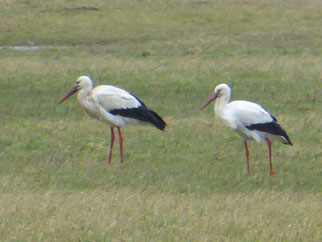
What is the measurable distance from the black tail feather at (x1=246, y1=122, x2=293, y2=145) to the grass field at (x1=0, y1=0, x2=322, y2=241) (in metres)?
0.34

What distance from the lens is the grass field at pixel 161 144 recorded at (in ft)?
18.8

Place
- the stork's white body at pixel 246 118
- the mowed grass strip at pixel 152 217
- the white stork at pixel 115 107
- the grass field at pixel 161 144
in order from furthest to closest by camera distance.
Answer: the white stork at pixel 115 107
the stork's white body at pixel 246 118
the grass field at pixel 161 144
the mowed grass strip at pixel 152 217

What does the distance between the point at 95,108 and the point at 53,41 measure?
11809 millimetres

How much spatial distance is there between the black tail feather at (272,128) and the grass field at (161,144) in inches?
13.4

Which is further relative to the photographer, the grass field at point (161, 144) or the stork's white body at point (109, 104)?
the stork's white body at point (109, 104)

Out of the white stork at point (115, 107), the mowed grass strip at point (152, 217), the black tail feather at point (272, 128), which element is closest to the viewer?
the mowed grass strip at point (152, 217)

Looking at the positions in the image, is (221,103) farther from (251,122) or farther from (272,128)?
(272,128)

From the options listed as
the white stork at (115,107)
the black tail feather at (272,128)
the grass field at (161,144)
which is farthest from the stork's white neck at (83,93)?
the black tail feather at (272,128)

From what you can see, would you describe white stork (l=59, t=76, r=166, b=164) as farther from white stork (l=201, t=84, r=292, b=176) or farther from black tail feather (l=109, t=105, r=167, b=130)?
white stork (l=201, t=84, r=292, b=176)

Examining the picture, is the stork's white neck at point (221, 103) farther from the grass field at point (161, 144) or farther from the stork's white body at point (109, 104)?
the stork's white body at point (109, 104)

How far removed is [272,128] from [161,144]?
142 centimetres

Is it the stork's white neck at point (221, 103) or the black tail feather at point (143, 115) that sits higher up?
the stork's white neck at point (221, 103)

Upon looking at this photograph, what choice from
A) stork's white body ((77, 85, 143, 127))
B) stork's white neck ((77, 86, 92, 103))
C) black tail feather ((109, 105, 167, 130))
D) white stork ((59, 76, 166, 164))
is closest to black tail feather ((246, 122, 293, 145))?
black tail feather ((109, 105, 167, 130))

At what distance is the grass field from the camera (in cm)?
572
